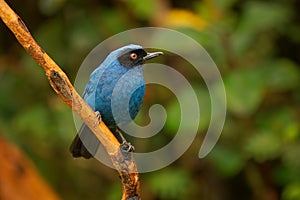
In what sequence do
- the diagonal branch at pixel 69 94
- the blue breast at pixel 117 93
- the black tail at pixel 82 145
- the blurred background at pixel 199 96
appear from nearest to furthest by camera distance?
1. the diagonal branch at pixel 69 94
2. the blue breast at pixel 117 93
3. the black tail at pixel 82 145
4. the blurred background at pixel 199 96

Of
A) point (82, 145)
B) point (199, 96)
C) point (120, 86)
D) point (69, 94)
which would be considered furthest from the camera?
point (199, 96)

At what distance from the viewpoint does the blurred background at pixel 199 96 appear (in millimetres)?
4207

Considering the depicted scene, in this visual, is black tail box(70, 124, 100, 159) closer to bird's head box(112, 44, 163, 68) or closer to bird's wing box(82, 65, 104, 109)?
bird's wing box(82, 65, 104, 109)

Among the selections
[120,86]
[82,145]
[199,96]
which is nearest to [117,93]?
[120,86]

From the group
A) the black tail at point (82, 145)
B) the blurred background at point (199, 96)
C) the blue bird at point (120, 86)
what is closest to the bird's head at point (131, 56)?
the blue bird at point (120, 86)

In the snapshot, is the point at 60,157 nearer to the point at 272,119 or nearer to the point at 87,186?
the point at 87,186

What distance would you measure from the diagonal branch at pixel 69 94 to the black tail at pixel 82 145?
→ 39 cm

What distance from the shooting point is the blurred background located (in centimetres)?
421

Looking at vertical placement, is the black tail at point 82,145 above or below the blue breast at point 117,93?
below

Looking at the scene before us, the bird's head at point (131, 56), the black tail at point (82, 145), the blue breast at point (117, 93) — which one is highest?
the bird's head at point (131, 56)

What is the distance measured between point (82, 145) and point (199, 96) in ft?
4.67

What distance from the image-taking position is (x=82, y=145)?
9.80ft

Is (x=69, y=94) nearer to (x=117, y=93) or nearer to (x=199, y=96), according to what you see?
(x=117, y=93)

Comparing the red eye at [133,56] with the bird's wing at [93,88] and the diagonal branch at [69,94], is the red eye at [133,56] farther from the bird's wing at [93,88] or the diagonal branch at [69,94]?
the diagonal branch at [69,94]
